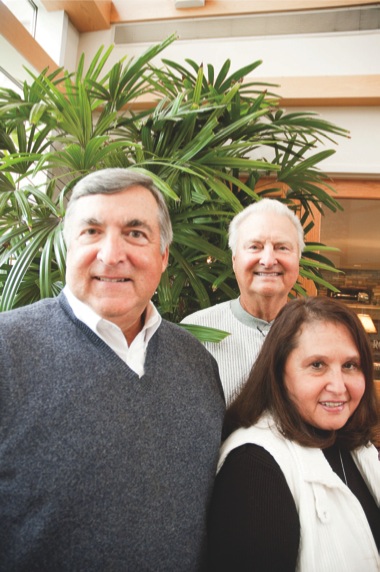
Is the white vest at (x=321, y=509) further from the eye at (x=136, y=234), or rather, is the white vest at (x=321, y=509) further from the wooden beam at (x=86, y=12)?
the wooden beam at (x=86, y=12)

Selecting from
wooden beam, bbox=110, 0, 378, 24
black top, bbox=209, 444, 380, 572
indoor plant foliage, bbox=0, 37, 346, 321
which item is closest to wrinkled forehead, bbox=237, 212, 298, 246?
indoor plant foliage, bbox=0, 37, 346, 321

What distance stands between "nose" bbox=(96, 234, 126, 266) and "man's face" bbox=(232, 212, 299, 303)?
717mm

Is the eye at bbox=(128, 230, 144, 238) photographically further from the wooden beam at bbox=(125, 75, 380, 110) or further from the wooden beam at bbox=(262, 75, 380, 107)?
the wooden beam at bbox=(262, 75, 380, 107)

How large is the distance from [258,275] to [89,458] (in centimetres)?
98

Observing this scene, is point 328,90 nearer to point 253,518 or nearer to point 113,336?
point 113,336

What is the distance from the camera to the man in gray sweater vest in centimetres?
74

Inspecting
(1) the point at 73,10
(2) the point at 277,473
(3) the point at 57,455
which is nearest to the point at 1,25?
(1) the point at 73,10

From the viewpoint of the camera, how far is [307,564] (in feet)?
2.71

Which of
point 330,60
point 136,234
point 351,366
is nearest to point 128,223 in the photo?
point 136,234

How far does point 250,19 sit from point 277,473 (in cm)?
332

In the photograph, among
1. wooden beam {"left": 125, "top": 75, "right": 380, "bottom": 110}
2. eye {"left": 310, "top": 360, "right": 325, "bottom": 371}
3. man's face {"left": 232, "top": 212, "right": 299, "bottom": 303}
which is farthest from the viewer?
wooden beam {"left": 125, "top": 75, "right": 380, "bottom": 110}

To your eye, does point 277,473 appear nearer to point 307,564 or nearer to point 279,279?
point 307,564

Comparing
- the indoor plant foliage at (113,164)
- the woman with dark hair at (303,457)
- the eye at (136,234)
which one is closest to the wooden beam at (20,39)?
the indoor plant foliage at (113,164)

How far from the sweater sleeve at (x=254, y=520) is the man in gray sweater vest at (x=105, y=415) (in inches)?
2.3
